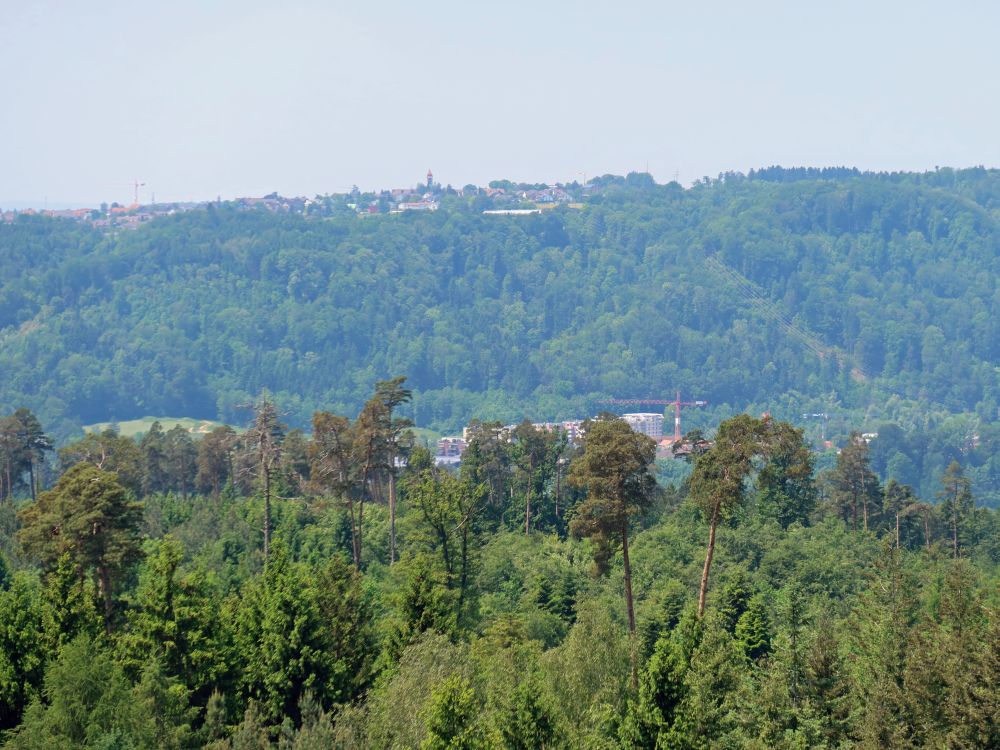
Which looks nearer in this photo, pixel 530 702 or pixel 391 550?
pixel 530 702

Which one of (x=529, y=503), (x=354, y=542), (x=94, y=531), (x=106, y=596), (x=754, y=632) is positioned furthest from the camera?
(x=529, y=503)

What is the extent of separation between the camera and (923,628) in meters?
49.2

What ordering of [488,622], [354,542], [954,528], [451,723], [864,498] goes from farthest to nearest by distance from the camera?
[864,498] → [954,528] → [354,542] → [488,622] → [451,723]

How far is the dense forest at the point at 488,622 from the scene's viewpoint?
42750 mm

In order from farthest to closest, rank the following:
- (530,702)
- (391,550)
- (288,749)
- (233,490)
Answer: (233,490) → (391,550) → (288,749) → (530,702)

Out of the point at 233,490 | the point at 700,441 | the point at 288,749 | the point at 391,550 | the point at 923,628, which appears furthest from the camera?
the point at 233,490

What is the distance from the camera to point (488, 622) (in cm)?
5900

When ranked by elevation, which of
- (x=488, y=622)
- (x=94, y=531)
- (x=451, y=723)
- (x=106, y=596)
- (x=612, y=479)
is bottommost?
(x=488, y=622)

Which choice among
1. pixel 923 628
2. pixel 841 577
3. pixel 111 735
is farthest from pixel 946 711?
pixel 841 577

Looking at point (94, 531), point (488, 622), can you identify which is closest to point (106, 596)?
point (94, 531)

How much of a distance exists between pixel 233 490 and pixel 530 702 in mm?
51039

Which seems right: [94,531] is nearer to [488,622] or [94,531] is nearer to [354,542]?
[488,622]

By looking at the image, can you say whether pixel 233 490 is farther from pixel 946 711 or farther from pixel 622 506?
pixel 946 711

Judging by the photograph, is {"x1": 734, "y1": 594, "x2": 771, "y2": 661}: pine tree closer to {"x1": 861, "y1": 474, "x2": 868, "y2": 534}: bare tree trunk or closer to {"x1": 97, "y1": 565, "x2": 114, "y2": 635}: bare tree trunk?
{"x1": 97, "y1": 565, "x2": 114, "y2": 635}: bare tree trunk
